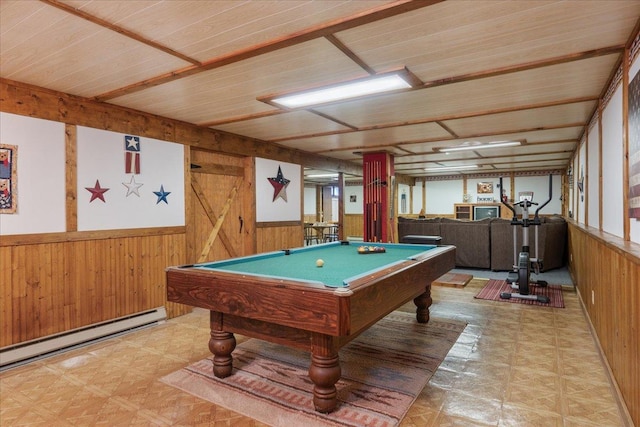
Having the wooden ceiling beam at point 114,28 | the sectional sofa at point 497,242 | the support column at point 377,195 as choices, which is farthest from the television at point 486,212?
the wooden ceiling beam at point 114,28

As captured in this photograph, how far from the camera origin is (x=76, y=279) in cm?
358

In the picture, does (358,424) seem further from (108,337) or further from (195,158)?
(195,158)

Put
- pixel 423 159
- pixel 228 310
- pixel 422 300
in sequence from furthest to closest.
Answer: pixel 423 159 → pixel 422 300 → pixel 228 310

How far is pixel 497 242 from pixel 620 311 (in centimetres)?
498

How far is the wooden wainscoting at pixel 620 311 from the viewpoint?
1.86 m

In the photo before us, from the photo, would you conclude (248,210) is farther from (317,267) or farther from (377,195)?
(317,267)

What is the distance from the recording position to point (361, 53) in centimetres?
258

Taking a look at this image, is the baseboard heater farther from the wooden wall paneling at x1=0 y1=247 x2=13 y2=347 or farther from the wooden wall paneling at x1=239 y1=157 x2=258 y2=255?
the wooden wall paneling at x1=239 y1=157 x2=258 y2=255

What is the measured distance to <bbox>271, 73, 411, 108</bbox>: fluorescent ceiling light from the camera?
303 centimetres

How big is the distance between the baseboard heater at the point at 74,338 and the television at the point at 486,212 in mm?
10965

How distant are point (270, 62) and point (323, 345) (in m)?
2.06

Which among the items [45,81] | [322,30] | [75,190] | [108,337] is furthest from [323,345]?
[45,81]

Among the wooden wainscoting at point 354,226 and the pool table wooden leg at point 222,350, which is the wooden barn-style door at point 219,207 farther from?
the wooden wainscoting at point 354,226

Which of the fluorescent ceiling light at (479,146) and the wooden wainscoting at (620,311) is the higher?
the fluorescent ceiling light at (479,146)
